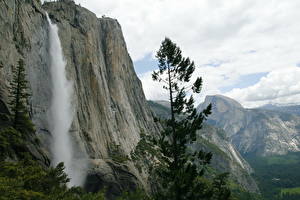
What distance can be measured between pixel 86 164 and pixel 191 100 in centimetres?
3730

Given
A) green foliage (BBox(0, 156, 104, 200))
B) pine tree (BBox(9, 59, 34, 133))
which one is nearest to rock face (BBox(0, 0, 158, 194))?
pine tree (BBox(9, 59, 34, 133))

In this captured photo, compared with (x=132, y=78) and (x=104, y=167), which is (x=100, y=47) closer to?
(x=132, y=78)

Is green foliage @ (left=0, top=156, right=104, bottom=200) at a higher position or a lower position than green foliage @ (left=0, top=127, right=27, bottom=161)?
lower

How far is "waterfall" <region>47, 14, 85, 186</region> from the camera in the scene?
58.2 metres

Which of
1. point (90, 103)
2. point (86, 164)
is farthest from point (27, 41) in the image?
point (86, 164)

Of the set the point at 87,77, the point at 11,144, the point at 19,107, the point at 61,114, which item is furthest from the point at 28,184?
the point at 87,77

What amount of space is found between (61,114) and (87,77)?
61.4 ft

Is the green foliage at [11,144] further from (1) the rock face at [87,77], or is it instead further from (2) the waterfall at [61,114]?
(2) the waterfall at [61,114]

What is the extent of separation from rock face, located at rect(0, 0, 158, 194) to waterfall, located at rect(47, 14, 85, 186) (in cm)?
168

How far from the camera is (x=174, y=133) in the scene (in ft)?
97.6

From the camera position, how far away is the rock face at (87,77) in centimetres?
5866

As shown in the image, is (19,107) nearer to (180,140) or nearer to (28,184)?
(28,184)

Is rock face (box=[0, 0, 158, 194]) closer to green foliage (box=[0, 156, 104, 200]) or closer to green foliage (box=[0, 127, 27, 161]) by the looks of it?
green foliage (box=[0, 127, 27, 161])

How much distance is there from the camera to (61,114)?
2559 inches
